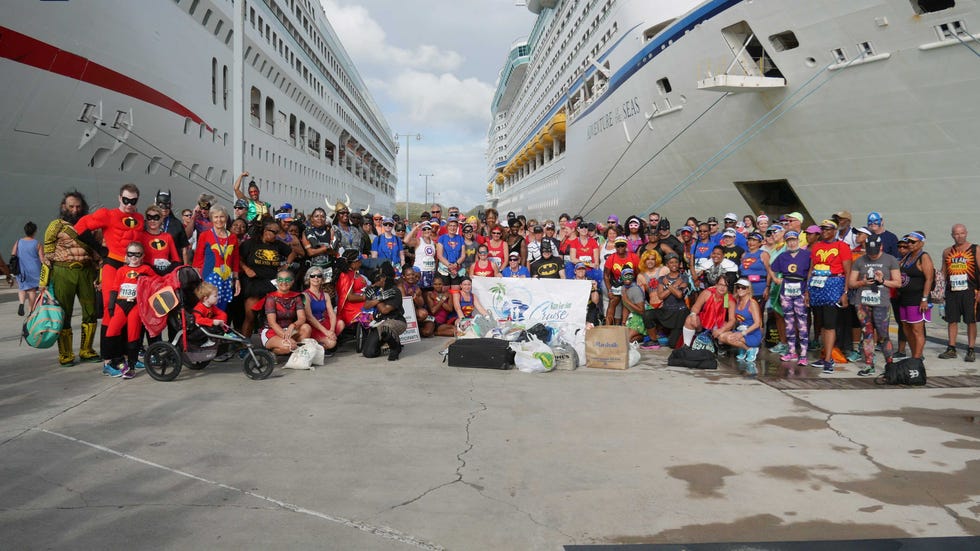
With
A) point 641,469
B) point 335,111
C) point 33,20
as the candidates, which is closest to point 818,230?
point 641,469

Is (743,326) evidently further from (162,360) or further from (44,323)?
(44,323)

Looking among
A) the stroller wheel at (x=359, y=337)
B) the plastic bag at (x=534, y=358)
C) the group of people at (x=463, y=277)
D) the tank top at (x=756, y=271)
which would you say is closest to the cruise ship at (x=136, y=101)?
the group of people at (x=463, y=277)

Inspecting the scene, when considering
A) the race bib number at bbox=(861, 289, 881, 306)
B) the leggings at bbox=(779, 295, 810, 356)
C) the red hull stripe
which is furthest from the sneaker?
the red hull stripe

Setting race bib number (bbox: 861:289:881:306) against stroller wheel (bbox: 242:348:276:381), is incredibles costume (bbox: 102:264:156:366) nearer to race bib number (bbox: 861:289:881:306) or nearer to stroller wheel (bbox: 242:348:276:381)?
stroller wheel (bbox: 242:348:276:381)

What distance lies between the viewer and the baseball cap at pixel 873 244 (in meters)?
7.09

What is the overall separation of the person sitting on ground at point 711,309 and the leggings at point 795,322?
0.69 metres

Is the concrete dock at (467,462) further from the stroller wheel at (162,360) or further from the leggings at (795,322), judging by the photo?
the leggings at (795,322)

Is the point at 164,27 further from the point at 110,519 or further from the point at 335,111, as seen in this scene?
the point at 335,111

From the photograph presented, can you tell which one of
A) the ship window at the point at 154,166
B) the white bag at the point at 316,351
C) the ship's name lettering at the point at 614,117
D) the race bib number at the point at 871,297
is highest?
the ship's name lettering at the point at 614,117

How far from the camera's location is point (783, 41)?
13.4 metres

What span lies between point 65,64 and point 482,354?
12435 mm

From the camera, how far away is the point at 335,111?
56.5 metres

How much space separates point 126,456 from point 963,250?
9.27 m

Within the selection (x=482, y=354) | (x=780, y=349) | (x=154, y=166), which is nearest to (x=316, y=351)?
(x=482, y=354)
